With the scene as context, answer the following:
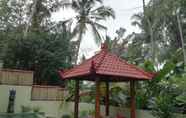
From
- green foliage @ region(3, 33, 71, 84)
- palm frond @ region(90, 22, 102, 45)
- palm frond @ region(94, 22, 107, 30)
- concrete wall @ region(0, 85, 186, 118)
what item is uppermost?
palm frond @ region(94, 22, 107, 30)

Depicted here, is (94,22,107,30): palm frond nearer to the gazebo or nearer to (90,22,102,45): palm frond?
(90,22,102,45): palm frond

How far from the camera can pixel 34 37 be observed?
18047mm

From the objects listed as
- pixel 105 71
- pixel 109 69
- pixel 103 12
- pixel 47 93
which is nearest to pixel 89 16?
pixel 103 12

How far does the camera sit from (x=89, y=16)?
22516 mm

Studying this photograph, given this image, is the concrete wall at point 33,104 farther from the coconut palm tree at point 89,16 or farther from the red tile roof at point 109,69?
the coconut palm tree at point 89,16

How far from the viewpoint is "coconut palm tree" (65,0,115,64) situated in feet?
71.7

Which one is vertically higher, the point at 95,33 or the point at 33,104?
the point at 95,33

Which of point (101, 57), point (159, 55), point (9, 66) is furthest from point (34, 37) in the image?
point (159, 55)

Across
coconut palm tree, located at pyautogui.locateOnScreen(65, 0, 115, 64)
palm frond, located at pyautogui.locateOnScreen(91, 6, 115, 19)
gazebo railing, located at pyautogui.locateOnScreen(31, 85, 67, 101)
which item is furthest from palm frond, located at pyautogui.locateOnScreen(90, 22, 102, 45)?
gazebo railing, located at pyautogui.locateOnScreen(31, 85, 67, 101)

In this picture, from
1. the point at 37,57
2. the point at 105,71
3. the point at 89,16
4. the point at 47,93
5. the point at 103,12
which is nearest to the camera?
the point at 105,71

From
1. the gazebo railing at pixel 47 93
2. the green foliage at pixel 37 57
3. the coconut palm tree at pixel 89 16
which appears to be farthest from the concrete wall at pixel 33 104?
the coconut palm tree at pixel 89 16

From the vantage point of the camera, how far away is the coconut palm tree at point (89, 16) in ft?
71.7

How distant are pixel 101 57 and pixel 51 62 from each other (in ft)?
34.7

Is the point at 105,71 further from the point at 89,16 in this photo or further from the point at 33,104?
the point at 89,16
